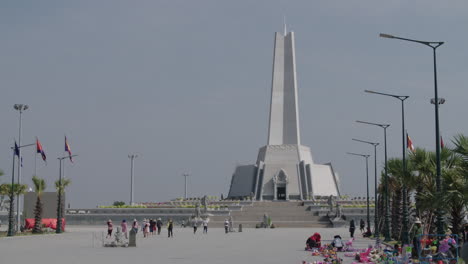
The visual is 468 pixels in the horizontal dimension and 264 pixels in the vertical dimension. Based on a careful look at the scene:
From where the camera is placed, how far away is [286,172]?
76.7 m

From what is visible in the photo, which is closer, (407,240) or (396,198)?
(407,240)

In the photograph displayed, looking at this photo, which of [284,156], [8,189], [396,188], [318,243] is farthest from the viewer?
[284,156]

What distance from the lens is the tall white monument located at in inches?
2960

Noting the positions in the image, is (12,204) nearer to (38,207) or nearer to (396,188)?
(38,207)

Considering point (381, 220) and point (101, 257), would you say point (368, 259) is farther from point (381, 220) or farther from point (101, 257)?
point (381, 220)

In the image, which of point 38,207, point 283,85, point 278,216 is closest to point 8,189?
point 38,207

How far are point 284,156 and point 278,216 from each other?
15.0 metres

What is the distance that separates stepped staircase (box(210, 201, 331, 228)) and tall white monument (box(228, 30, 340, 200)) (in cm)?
892

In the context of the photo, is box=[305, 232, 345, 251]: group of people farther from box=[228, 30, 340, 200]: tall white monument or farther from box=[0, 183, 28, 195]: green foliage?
box=[228, 30, 340, 200]: tall white monument

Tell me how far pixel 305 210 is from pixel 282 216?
2697mm

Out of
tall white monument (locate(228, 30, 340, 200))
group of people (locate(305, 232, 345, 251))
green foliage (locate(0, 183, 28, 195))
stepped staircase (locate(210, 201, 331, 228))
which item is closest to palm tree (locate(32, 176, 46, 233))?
green foliage (locate(0, 183, 28, 195))

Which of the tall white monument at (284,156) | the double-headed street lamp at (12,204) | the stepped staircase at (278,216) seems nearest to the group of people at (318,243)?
the double-headed street lamp at (12,204)

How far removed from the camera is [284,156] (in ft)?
251

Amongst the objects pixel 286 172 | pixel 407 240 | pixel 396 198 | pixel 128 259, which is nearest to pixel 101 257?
pixel 128 259
